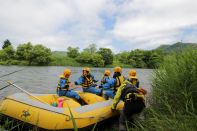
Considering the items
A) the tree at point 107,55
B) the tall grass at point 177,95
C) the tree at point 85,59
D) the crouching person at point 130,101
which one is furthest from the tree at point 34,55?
the tall grass at point 177,95

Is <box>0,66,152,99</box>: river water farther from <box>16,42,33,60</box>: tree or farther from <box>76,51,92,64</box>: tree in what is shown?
<box>76,51,92,64</box>: tree

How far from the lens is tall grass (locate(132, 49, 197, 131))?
13.5 ft

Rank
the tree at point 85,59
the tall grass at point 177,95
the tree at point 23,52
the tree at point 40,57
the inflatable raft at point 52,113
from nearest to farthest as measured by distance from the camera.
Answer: the tall grass at point 177,95 → the inflatable raft at point 52,113 → the tree at point 40,57 → the tree at point 23,52 → the tree at point 85,59

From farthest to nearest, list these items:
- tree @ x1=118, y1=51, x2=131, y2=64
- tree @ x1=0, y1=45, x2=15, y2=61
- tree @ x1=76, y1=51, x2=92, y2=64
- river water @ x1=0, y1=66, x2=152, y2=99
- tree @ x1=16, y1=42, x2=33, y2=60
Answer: tree @ x1=118, y1=51, x2=131, y2=64 → tree @ x1=76, y1=51, x2=92, y2=64 → tree @ x1=0, y1=45, x2=15, y2=61 → tree @ x1=16, y1=42, x2=33, y2=60 → river water @ x1=0, y1=66, x2=152, y2=99

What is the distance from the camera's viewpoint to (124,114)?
626 centimetres

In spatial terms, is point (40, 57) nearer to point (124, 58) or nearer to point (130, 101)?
point (124, 58)

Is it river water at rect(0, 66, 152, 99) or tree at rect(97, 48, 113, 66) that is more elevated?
tree at rect(97, 48, 113, 66)

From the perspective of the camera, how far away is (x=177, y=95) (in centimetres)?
477

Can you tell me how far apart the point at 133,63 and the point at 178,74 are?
54222 mm

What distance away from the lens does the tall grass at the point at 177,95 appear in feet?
13.5

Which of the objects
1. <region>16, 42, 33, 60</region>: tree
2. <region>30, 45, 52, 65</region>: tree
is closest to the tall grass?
<region>30, 45, 52, 65</region>: tree

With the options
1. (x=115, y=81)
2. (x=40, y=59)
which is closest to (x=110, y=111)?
(x=115, y=81)

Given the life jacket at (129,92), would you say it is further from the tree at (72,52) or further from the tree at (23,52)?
the tree at (72,52)

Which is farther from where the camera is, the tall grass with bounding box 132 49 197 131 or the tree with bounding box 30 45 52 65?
the tree with bounding box 30 45 52 65
